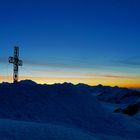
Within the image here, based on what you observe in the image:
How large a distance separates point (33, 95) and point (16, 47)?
15338 millimetres

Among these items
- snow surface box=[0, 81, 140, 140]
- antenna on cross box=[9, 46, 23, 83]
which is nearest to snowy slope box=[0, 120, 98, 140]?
snow surface box=[0, 81, 140, 140]

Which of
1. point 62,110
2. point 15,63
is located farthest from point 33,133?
point 15,63

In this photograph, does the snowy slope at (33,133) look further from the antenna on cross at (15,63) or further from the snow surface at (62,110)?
the antenna on cross at (15,63)

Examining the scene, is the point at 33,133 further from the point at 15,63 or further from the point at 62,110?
the point at 15,63

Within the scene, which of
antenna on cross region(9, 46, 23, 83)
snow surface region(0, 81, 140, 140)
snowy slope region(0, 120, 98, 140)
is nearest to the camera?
snowy slope region(0, 120, 98, 140)

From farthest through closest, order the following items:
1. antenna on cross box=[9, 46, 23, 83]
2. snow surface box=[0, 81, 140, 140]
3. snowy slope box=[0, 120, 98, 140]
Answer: antenna on cross box=[9, 46, 23, 83], snow surface box=[0, 81, 140, 140], snowy slope box=[0, 120, 98, 140]

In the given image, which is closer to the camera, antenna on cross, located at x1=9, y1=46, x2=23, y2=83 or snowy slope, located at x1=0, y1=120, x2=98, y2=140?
snowy slope, located at x1=0, y1=120, x2=98, y2=140

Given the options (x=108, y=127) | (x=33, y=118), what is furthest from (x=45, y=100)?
(x=108, y=127)

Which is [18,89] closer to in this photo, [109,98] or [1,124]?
[1,124]

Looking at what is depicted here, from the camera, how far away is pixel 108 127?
102 ft

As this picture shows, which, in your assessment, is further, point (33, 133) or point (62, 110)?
point (62, 110)

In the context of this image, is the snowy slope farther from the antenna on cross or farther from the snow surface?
the antenna on cross

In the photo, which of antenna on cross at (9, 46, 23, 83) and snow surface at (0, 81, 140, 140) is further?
antenna on cross at (9, 46, 23, 83)

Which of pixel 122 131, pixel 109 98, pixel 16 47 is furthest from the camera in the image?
pixel 109 98
